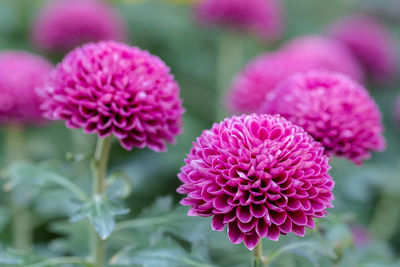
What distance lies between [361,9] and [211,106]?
2.23m

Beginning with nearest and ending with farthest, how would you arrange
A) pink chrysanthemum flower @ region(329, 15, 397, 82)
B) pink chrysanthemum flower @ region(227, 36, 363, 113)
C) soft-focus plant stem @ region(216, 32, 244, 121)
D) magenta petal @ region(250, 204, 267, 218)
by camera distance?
magenta petal @ region(250, 204, 267, 218) → pink chrysanthemum flower @ region(227, 36, 363, 113) → soft-focus plant stem @ region(216, 32, 244, 121) → pink chrysanthemum flower @ region(329, 15, 397, 82)

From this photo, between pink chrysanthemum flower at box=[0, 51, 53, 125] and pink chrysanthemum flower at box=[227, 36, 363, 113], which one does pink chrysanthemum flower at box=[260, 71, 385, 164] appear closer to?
pink chrysanthemum flower at box=[227, 36, 363, 113]

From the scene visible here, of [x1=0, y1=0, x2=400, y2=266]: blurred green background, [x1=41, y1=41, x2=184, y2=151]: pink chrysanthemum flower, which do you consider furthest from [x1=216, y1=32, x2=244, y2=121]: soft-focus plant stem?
[x1=41, y1=41, x2=184, y2=151]: pink chrysanthemum flower

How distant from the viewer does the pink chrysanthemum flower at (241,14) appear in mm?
3186

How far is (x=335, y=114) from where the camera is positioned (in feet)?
4.42

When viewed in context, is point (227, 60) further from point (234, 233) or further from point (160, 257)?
point (234, 233)

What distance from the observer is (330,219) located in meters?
1.38

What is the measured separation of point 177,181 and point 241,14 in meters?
1.18

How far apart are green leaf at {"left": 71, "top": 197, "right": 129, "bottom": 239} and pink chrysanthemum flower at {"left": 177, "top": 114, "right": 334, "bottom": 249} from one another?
25 cm

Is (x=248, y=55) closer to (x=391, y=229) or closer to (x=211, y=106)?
(x=211, y=106)

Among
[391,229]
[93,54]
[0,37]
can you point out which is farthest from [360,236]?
[0,37]

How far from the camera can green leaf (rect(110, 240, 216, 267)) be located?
4.09ft

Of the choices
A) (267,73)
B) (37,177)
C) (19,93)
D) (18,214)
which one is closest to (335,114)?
(267,73)

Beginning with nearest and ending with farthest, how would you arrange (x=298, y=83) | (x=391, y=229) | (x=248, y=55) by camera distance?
1. (x=298, y=83)
2. (x=391, y=229)
3. (x=248, y=55)
